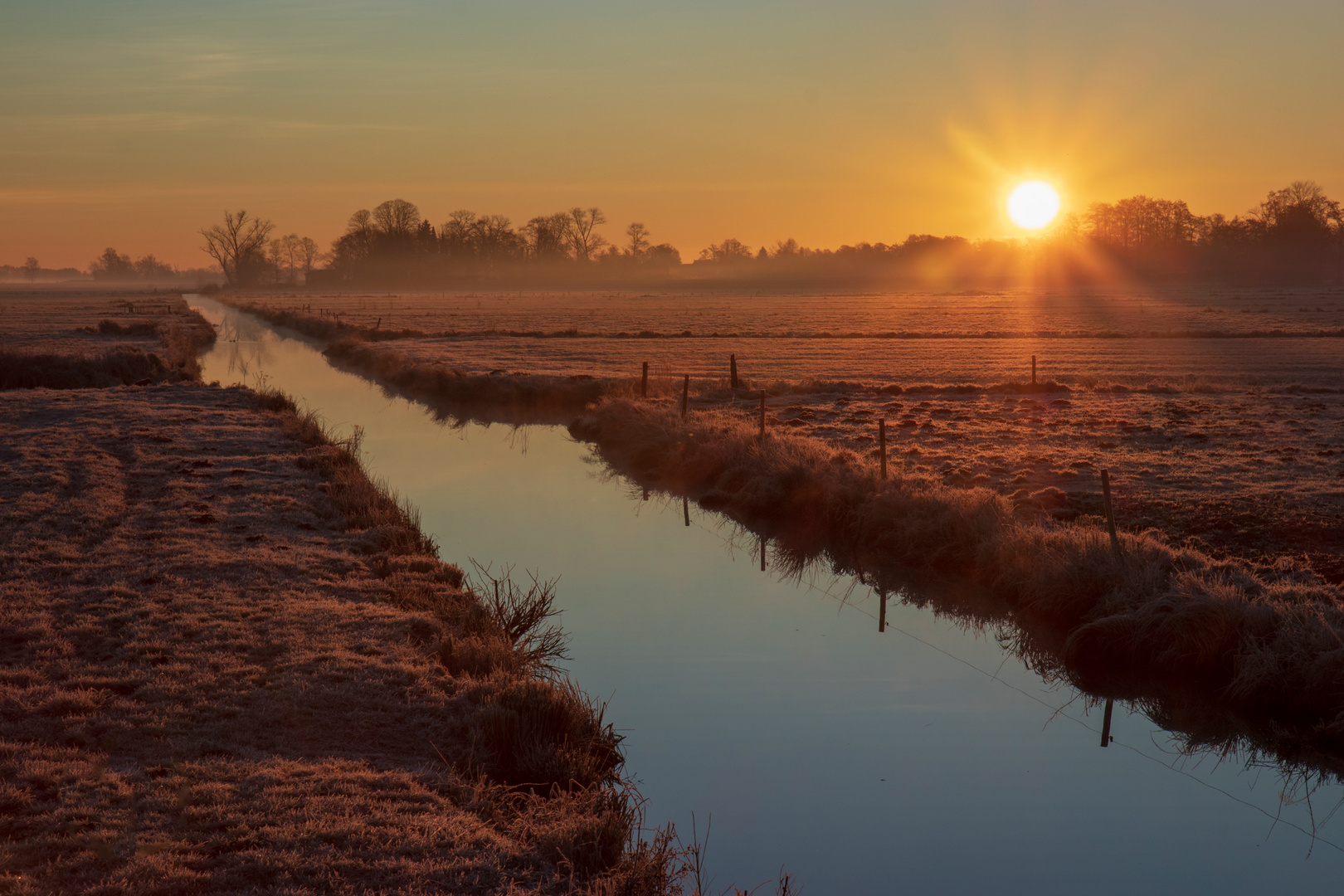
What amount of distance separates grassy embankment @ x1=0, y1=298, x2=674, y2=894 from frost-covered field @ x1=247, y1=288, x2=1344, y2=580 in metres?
9.35

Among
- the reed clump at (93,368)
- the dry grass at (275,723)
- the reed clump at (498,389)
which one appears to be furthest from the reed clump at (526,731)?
the reed clump at (93,368)

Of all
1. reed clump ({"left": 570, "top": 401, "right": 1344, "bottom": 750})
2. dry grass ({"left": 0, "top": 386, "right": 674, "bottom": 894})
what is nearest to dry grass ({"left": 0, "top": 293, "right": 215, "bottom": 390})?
dry grass ({"left": 0, "top": 386, "right": 674, "bottom": 894})

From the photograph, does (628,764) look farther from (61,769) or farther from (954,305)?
(954,305)

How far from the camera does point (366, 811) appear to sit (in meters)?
6.00

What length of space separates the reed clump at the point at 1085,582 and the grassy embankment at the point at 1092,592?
18mm

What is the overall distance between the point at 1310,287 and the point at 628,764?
13906 centimetres

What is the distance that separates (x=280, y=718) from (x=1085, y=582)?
8.67 m

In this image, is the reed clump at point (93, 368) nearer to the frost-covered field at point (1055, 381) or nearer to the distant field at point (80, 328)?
the distant field at point (80, 328)

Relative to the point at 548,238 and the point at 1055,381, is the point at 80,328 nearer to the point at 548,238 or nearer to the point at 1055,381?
the point at 1055,381

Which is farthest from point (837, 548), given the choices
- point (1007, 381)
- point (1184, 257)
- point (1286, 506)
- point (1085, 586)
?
point (1184, 257)

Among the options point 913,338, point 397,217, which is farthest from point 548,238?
point 913,338

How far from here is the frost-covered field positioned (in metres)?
15.9

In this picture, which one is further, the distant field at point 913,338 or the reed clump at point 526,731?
the distant field at point 913,338

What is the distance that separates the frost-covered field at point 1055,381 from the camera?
52.1ft
